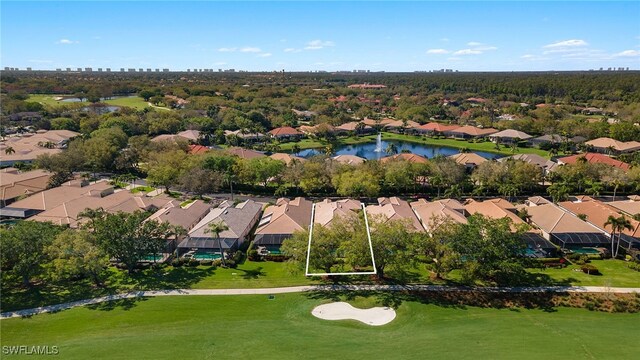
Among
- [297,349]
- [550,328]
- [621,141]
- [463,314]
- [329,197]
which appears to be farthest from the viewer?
[621,141]

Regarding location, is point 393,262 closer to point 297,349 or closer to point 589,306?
point 297,349

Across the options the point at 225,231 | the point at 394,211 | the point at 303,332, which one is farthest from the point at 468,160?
the point at 303,332

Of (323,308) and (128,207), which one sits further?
(128,207)

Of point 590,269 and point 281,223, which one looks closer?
point 590,269

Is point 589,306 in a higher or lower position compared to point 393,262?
lower

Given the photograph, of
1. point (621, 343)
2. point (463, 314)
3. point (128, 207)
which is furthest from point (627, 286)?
point (128, 207)

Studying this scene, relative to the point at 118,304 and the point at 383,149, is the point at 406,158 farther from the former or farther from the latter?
the point at 118,304

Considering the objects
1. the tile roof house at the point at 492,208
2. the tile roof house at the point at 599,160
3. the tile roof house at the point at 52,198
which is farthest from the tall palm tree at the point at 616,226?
the tile roof house at the point at 52,198
